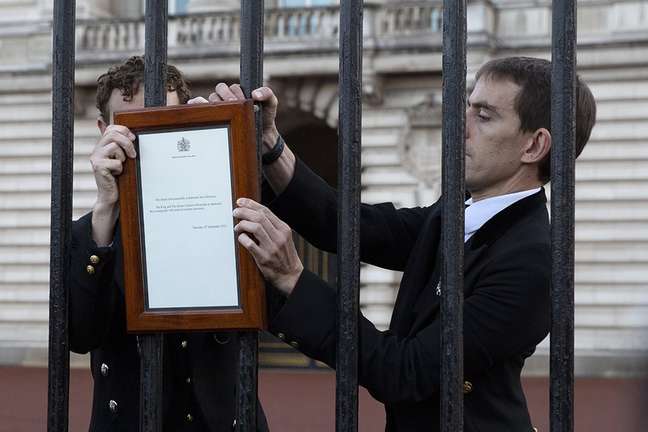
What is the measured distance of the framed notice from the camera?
1698 millimetres

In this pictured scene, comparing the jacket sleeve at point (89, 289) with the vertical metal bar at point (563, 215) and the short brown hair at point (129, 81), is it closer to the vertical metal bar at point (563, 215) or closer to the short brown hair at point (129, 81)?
the short brown hair at point (129, 81)

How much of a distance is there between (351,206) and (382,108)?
17.1 m

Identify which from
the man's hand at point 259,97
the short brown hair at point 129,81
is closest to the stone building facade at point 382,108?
the short brown hair at point 129,81

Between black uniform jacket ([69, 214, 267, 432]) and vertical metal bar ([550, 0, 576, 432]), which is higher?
vertical metal bar ([550, 0, 576, 432])

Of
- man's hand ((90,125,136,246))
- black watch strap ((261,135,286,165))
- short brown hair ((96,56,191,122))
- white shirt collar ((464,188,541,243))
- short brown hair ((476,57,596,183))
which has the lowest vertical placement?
white shirt collar ((464,188,541,243))

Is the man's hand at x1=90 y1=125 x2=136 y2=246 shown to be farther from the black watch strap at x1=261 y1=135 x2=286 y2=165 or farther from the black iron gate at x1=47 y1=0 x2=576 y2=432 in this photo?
the black watch strap at x1=261 y1=135 x2=286 y2=165

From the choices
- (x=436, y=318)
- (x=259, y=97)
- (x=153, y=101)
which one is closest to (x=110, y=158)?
(x=153, y=101)

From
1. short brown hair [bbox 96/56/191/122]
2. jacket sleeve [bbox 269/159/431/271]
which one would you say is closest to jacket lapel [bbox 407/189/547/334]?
jacket sleeve [bbox 269/159/431/271]

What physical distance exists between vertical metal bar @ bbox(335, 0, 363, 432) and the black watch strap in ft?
1.54

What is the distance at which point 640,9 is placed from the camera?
17406 millimetres

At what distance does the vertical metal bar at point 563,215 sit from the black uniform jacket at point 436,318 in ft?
0.89

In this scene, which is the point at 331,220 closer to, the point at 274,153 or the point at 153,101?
the point at 274,153

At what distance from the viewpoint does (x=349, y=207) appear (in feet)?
5.53

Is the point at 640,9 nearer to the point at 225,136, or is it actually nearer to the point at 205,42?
the point at 205,42
